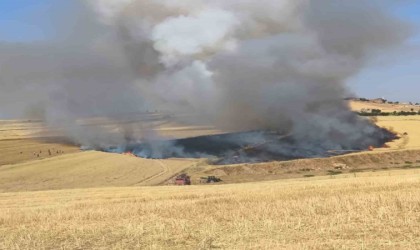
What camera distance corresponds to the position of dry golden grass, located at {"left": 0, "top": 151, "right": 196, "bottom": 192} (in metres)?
70.4

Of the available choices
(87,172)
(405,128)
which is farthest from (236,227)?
(405,128)

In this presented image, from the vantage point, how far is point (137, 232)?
17.7 meters

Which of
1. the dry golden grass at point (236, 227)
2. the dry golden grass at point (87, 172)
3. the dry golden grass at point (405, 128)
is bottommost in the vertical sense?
the dry golden grass at point (236, 227)

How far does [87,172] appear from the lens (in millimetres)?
80562

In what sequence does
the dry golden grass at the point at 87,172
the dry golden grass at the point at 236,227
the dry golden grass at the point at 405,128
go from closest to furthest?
the dry golden grass at the point at 236,227 < the dry golden grass at the point at 87,172 < the dry golden grass at the point at 405,128

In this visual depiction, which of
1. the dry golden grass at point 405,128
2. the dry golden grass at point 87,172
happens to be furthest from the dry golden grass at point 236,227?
the dry golden grass at point 405,128

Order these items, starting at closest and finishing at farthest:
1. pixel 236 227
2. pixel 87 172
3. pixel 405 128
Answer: pixel 236 227 < pixel 87 172 < pixel 405 128

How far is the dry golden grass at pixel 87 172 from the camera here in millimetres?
70375

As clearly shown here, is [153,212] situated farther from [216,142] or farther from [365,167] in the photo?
[216,142]

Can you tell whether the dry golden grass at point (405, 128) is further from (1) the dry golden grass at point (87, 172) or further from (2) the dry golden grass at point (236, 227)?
(2) the dry golden grass at point (236, 227)

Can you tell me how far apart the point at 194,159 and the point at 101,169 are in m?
22.0

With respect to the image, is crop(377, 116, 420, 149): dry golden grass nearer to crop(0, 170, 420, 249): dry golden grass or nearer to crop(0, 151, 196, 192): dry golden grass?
crop(0, 151, 196, 192): dry golden grass

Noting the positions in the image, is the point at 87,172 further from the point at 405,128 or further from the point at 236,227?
the point at 405,128

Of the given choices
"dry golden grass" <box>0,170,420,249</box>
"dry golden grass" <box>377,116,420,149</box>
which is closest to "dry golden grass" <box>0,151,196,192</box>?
"dry golden grass" <box>0,170,420,249</box>
